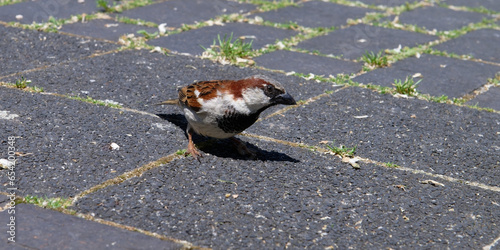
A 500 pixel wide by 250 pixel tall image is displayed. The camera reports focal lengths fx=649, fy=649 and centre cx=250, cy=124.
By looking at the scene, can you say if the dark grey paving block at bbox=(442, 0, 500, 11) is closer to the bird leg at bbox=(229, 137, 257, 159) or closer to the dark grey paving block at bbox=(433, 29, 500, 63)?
the dark grey paving block at bbox=(433, 29, 500, 63)

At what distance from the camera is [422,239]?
3275mm

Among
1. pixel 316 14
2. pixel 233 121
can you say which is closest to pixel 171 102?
pixel 233 121

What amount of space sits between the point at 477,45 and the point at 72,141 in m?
4.74

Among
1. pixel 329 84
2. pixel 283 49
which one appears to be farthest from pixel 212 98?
pixel 283 49

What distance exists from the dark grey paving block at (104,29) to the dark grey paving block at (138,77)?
619 millimetres

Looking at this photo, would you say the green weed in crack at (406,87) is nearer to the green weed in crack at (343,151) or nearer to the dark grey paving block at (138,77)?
the dark grey paving block at (138,77)

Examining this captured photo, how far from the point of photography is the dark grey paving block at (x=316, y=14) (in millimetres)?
7684

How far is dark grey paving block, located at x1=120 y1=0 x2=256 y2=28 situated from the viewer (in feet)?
24.3

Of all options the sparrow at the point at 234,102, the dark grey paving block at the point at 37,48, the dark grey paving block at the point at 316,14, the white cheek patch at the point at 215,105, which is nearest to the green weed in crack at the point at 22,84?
the dark grey paving block at the point at 37,48

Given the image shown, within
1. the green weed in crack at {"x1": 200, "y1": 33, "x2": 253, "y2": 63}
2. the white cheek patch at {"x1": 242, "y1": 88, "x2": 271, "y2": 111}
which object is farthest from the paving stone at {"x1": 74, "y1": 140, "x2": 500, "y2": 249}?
the green weed in crack at {"x1": 200, "y1": 33, "x2": 253, "y2": 63}

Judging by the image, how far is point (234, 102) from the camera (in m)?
3.89

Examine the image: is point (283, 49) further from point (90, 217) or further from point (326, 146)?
point (90, 217)

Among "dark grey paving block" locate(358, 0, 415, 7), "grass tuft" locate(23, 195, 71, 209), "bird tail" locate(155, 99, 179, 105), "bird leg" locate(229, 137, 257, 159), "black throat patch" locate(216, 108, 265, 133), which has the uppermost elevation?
"black throat patch" locate(216, 108, 265, 133)

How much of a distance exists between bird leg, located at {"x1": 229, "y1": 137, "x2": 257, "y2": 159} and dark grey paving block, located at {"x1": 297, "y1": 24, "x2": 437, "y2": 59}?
2.59 m
